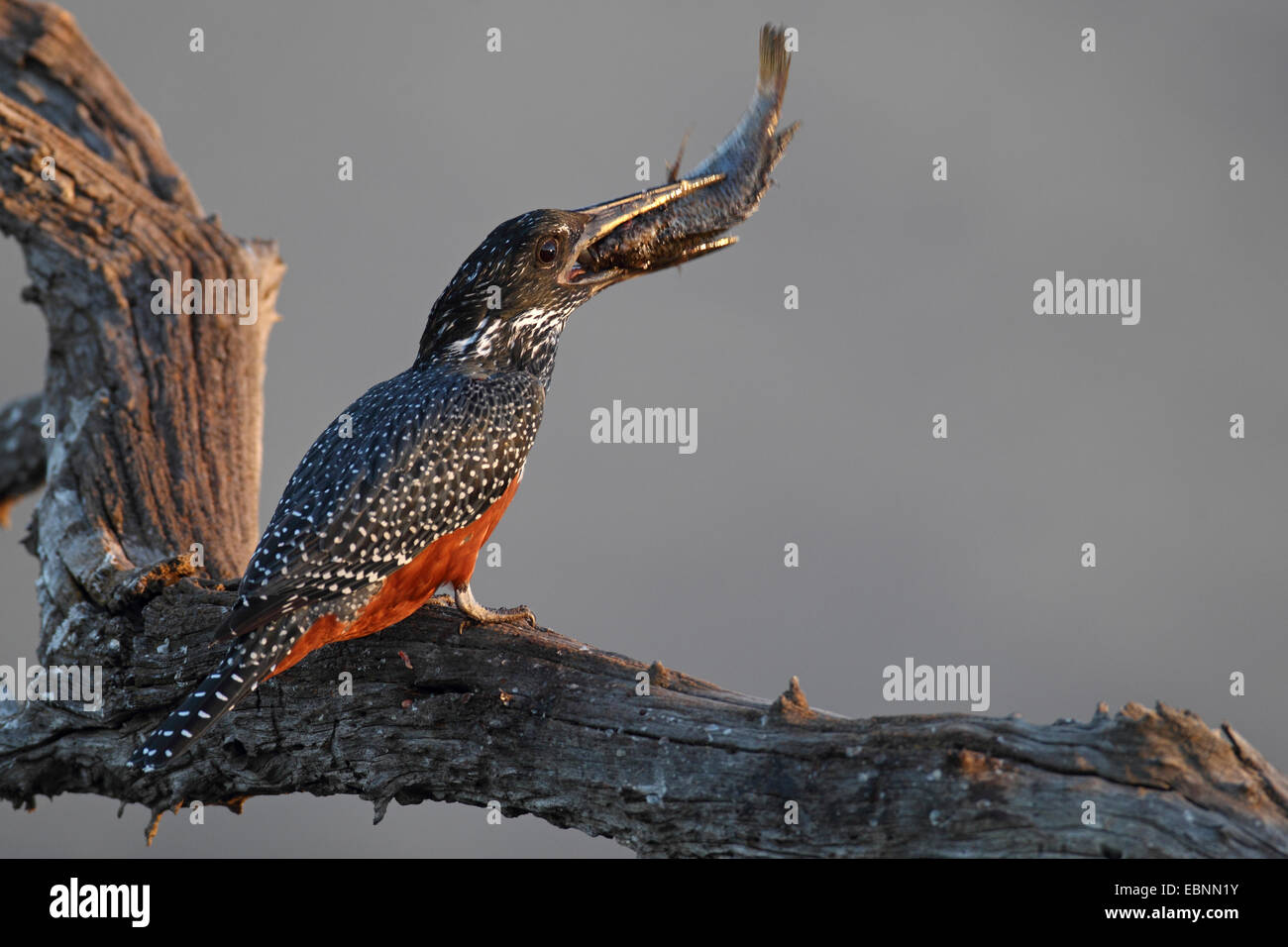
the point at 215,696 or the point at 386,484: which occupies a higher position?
the point at 386,484

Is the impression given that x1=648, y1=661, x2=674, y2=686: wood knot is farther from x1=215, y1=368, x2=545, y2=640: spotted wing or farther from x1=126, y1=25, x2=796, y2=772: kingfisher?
A: x1=215, y1=368, x2=545, y2=640: spotted wing

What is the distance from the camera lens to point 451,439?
13.5ft

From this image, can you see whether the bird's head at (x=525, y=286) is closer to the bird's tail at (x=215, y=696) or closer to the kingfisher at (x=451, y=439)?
the kingfisher at (x=451, y=439)

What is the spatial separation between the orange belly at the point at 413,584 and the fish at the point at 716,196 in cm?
113

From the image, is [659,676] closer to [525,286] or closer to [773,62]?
[525,286]

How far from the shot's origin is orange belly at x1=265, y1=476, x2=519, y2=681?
383 cm

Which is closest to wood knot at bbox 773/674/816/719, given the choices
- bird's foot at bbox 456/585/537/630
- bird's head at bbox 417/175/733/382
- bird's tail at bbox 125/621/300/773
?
bird's foot at bbox 456/585/537/630

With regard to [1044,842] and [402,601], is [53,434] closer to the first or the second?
[402,601]

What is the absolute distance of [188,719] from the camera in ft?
11.6

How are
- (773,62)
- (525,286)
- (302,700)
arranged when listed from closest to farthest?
1. (302,700)
2. (525,286)
3. (773,62)

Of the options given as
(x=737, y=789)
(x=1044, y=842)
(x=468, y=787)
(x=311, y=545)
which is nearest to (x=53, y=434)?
(x=311, y=545)

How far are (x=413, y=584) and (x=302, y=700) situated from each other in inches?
22.6

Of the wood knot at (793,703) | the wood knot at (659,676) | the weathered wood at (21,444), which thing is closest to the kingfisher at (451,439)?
the wood knot at (659,676)

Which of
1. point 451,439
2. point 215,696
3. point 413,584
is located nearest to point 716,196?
point 451,439
